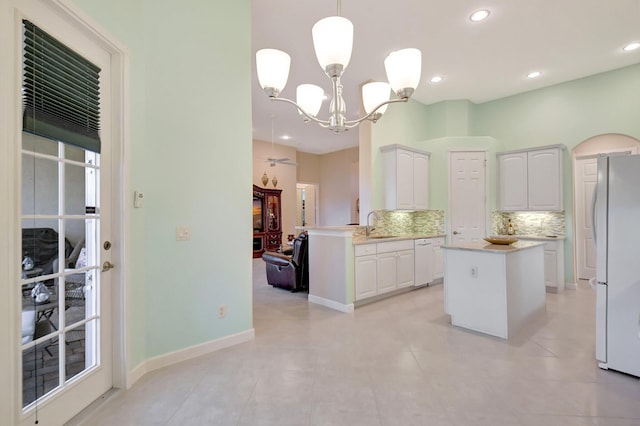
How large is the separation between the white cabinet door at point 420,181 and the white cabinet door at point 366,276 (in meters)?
1.78

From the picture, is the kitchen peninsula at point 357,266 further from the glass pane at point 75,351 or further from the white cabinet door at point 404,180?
the glass pane at point 75,351

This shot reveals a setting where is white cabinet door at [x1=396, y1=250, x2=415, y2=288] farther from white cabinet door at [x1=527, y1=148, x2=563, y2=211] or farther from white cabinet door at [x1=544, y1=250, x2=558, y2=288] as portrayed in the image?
white cabinet door at [x1=527, y1=148, x2=563, y2=211]

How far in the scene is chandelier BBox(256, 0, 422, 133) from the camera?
6.53 feet

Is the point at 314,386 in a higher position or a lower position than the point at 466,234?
lower

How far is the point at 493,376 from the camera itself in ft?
7.71

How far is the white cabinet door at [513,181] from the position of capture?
17.8 feet

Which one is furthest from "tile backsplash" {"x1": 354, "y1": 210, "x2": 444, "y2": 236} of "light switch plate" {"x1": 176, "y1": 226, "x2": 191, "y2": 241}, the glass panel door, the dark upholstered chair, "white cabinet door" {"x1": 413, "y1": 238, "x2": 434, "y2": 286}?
the glass panel door

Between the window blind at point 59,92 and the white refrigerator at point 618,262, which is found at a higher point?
the window blind at point 59,92

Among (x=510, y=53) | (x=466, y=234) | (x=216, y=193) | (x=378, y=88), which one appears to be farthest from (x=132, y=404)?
(x=510, y=53)

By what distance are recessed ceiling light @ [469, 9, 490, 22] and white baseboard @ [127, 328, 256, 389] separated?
4.30m

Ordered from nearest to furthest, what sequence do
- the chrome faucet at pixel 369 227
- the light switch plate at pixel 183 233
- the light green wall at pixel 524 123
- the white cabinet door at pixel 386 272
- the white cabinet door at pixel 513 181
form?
the light switch plate at pixel 183 233, the white cabinet door at pixel 386 272, the light green wall at pixel 524 123, the chrome faucet at pixel 369 227, the white cabinet door at pixel 513 181

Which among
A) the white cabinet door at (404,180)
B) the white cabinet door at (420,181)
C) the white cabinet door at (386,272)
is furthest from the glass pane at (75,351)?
the white cabinet door at (420,181)

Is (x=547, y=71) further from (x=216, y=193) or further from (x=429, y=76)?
(x=216, y=193)

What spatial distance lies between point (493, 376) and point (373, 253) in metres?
2.15
